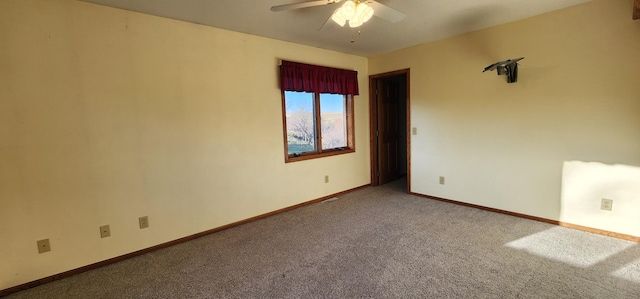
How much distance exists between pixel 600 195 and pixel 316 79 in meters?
3.36

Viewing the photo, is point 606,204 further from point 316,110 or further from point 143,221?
point 143,221

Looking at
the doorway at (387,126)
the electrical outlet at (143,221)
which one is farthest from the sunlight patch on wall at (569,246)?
the electrical outlet at (143,221)

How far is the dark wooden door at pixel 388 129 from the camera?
4891mm

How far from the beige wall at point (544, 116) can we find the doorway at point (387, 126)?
89cm

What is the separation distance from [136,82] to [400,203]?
3454 mm

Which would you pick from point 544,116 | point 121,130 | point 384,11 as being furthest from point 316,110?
point 544,116

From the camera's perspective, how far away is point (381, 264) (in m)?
2.28

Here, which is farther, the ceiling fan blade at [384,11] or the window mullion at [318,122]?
the window mullion at [318,122]

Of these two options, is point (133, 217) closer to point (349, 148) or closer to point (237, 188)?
point (237, 188)

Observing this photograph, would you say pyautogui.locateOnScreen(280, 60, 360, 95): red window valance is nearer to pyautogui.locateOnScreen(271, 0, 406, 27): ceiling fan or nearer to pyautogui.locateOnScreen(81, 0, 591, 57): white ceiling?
pyautogui.locateOnScreen(81, 0, 591, 57): white ceiling

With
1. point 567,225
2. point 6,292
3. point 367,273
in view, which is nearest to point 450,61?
point 567,225

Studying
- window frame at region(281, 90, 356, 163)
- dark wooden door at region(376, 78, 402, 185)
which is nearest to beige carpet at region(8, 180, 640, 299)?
window frame at region(281, 90, 356, 163)

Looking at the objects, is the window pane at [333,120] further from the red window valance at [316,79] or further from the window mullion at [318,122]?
the red window valance at [316,79]

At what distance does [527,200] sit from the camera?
316cm
